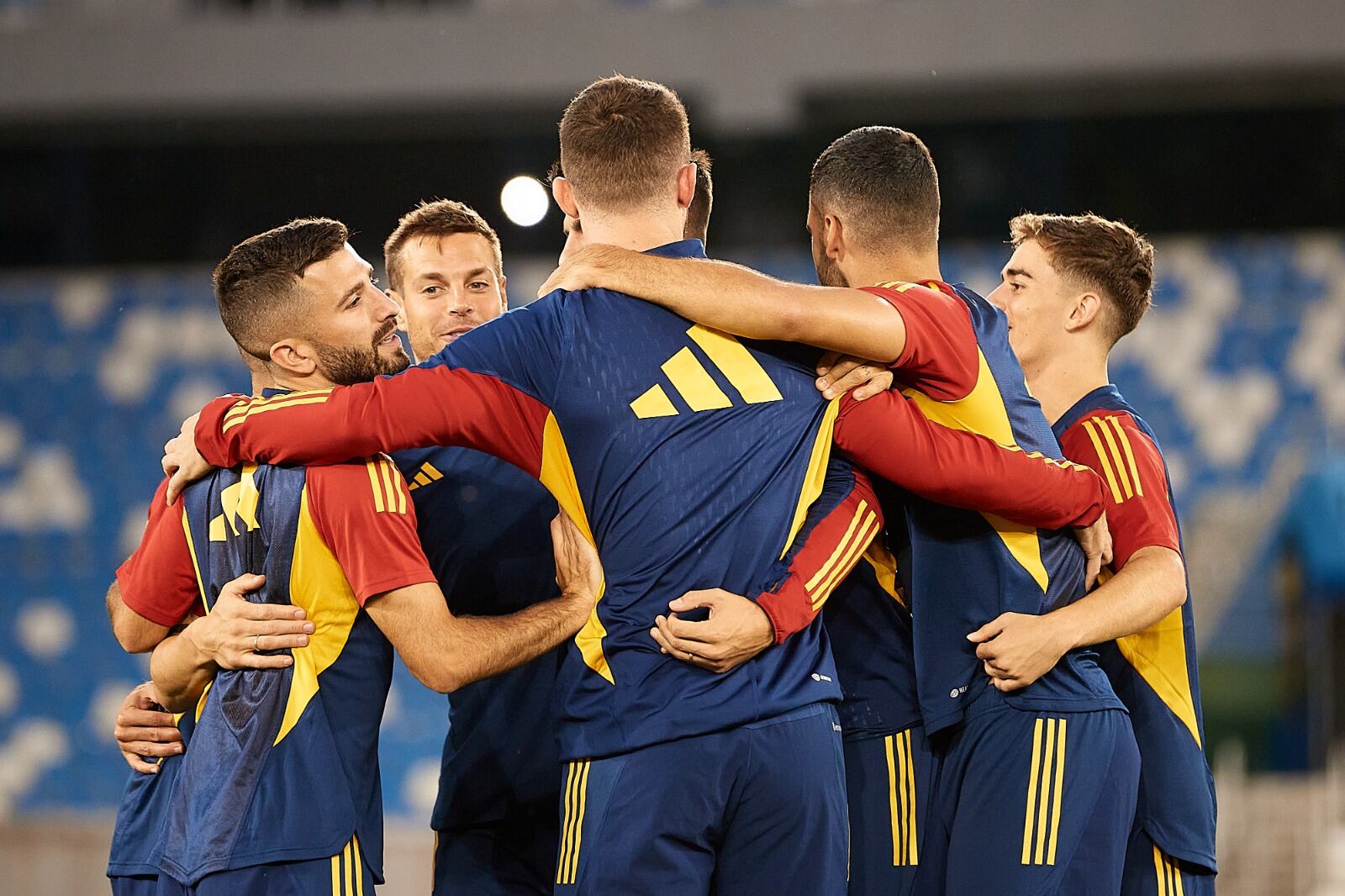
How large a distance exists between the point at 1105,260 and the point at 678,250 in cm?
140

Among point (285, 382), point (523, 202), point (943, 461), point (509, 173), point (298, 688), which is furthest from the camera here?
point (523, 202)

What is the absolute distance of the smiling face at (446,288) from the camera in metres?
4.04

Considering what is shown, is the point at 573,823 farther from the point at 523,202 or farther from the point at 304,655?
the point at 523,202

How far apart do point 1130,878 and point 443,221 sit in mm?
2550

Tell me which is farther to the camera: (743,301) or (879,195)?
(879,195)

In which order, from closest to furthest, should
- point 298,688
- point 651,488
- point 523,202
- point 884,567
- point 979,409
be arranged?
1. point 651,488
2. point 298,688
3. point 979,409
4. point 884,567
5. point 523,202

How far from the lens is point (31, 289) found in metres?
12.9

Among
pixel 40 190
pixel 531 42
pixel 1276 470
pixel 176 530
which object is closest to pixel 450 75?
pixel 531 42

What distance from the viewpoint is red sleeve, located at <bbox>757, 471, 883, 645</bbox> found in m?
2.74

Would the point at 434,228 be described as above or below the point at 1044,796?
above

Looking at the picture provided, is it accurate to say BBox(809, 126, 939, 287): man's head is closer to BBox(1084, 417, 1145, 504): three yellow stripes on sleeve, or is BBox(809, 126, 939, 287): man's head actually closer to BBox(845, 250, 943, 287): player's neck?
BBox(845, 250, 943, 287): player's neck

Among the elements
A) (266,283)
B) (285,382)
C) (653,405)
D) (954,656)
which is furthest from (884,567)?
(266,283)

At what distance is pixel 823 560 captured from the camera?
2879 mm

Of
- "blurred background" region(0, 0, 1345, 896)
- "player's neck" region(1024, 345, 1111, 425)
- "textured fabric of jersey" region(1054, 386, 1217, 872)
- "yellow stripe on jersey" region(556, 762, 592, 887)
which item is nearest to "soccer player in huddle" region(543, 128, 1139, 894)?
"textured fabric of jersey" region(1054, 386, 1217, 872)
